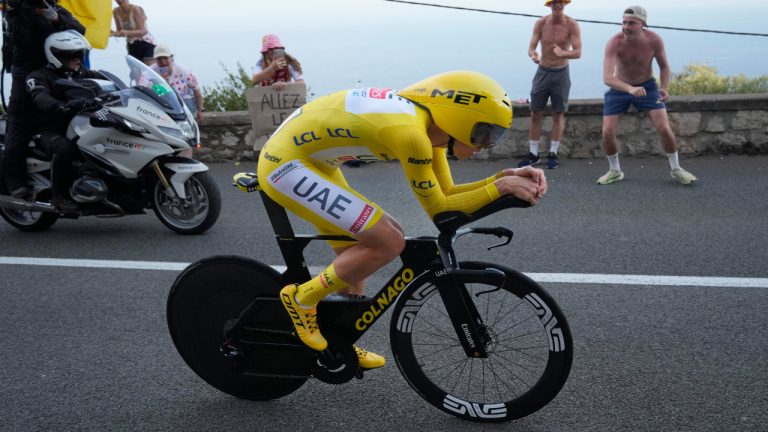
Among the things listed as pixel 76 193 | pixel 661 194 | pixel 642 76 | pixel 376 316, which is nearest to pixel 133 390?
pixel 376 316

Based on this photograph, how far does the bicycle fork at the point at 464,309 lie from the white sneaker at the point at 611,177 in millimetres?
5296

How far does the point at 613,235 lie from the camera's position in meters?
6.64

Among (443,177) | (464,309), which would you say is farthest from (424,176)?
(464,309)

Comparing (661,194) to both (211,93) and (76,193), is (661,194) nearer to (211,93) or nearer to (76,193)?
(76,193)

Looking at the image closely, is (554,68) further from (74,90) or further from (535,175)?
(535,175)

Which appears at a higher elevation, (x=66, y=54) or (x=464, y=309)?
(x=66, y=54)

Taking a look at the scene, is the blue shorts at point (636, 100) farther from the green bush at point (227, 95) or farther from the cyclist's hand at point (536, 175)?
the cyclist's hand at point (536, 175)

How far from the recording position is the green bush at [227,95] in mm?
11875

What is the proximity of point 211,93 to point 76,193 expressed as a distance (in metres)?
5.28

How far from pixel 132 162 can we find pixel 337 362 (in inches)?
153

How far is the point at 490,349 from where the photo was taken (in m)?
3.77

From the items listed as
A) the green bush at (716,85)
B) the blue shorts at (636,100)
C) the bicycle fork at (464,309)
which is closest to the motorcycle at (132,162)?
the bicycle fork at (464,309)

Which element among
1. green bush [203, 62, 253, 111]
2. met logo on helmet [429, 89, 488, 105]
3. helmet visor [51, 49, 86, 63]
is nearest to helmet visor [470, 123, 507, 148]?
met logo on helmet [429, 89, 488, 105]

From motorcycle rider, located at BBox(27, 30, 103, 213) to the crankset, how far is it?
4.12 meters
